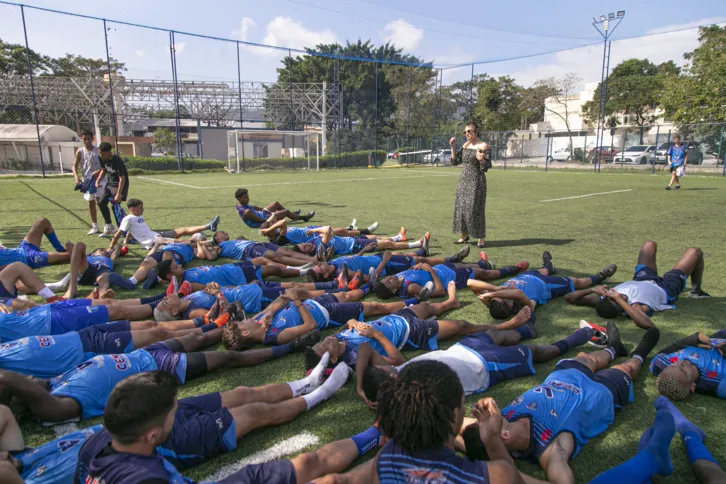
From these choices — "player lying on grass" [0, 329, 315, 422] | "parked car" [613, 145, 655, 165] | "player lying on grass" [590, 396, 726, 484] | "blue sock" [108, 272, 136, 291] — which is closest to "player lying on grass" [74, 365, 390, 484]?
"player lying on grass" [0, 329, 315, 422]

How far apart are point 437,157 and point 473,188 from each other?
2931cm

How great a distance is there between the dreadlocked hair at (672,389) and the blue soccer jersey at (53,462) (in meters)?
3.79

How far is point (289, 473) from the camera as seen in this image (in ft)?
7.77

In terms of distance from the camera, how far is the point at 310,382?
3.36 metres

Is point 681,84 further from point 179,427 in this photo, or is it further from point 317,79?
point 179,427

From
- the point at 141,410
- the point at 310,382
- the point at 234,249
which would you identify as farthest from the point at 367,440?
the point at 234,249

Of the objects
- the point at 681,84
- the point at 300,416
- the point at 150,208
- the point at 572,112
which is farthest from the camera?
the point at 572,112

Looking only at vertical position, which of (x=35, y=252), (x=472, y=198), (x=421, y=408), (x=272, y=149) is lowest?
(x=35, y=252)

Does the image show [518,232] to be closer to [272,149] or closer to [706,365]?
Result: [706,365]

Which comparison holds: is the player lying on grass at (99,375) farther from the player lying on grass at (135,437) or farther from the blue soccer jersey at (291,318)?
the player lying on grass at (135,437)

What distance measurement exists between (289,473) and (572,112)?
69.1m

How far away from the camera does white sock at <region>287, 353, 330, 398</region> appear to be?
10.8 ft

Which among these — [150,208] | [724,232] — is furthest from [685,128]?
[150,208]

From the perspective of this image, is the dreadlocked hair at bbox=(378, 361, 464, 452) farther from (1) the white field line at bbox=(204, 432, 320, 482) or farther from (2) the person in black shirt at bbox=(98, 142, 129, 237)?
(2) the person in black shirt at bbox=(98, 142, 129, 237)
